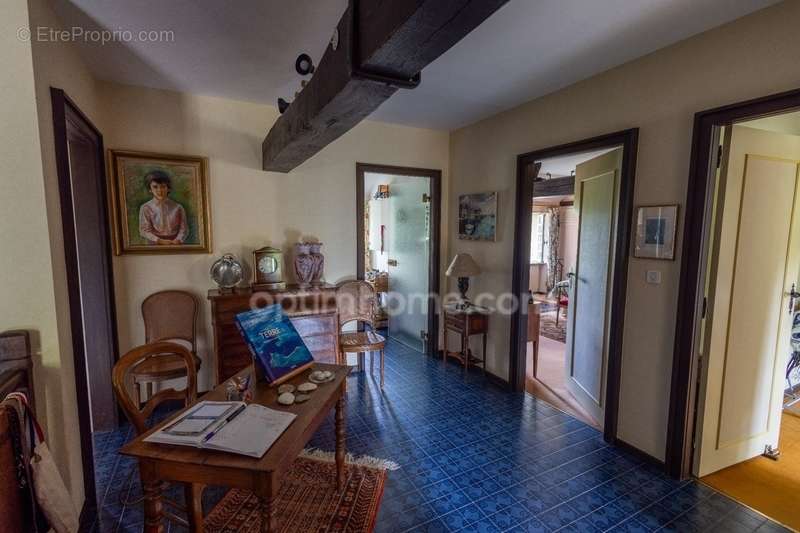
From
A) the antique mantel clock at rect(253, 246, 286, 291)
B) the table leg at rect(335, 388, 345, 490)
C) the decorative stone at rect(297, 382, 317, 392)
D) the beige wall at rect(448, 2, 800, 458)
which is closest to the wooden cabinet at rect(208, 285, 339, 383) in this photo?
the antique mantel clock at rect(253, 246, 286, 291)

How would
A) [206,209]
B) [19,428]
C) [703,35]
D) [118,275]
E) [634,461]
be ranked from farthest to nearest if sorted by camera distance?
[206,209]
[118,275]
[634,461]
[703,35]
[19,428]

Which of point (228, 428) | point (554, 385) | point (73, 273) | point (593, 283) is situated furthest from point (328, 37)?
point (554, 385)

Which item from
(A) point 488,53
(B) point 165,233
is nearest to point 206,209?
(B) point 165,233

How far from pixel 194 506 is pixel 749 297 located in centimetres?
315

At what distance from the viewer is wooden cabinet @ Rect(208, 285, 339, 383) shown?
2.90 meters

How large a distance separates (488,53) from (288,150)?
1.41m

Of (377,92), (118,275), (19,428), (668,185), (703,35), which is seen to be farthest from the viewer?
(118,275)

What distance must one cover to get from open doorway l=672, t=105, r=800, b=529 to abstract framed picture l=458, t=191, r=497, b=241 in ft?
5.75

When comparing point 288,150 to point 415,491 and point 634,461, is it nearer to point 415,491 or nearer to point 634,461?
point 415,491

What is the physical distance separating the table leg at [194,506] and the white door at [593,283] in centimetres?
260

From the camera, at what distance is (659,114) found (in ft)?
7.28

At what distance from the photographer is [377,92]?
4.79ft

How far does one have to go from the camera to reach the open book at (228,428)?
1233mm

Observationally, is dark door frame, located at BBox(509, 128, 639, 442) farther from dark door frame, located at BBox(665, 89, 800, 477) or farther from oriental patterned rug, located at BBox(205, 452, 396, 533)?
oriental patterned rug, located at BBox(205, 452, 396, 533)
